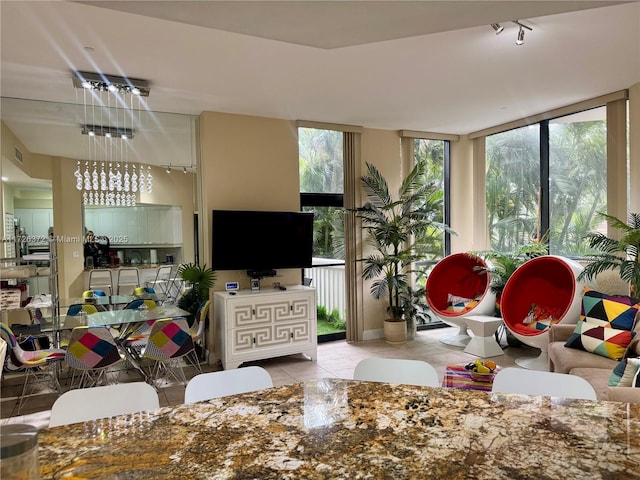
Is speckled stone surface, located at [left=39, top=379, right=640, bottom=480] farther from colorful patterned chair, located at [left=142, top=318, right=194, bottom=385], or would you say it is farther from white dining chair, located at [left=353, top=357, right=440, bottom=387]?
colorful patterned chair, located at [left=142, top=318, right=194, bottom=385]

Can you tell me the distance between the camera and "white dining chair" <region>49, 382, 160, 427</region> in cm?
156

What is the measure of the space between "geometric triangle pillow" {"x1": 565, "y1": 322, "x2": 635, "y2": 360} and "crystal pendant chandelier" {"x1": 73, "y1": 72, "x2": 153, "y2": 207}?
4312mm

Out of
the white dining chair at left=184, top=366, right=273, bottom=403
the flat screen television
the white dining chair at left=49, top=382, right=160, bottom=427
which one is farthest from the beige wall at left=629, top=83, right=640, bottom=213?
the white dining chair at left=49, top=382, right=160, bottom=427

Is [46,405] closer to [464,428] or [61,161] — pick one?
[61,161]

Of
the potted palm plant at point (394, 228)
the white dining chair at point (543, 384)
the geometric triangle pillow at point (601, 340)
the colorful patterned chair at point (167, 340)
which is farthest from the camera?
the potted palm plant at point (394, 228)

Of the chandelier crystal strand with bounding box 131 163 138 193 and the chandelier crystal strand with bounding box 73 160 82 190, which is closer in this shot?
the chandelier crystal strand with bounding box 73 160 82 190

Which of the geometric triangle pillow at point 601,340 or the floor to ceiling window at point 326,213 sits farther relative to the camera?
the floor to ceiling window at point 326,213

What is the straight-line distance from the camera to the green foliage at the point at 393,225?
18.3 feet

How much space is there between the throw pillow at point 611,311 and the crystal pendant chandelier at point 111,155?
435 centimetres

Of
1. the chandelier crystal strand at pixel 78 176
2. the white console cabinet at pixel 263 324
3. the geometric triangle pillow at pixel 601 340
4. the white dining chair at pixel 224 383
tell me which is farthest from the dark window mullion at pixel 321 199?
the white dining chair at pixel 224 383

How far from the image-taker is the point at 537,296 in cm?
504

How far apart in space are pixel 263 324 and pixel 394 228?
206 cm

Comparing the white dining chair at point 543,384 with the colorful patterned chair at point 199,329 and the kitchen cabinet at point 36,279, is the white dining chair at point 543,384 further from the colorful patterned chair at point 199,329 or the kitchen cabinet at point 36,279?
the kitchen cabinet at point 36,279

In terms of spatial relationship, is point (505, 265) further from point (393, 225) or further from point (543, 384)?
point (543, 384)
